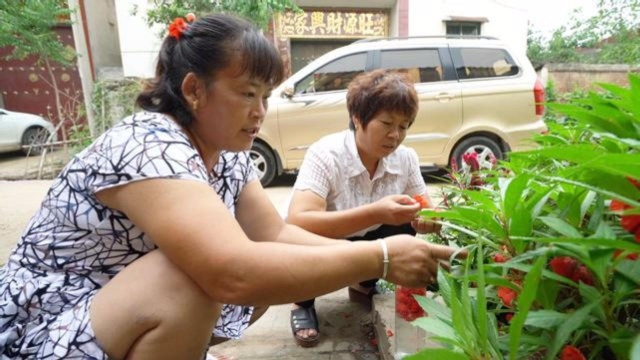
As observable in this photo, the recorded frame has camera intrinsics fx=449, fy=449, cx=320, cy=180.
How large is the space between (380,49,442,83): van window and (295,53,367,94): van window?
1.21ft

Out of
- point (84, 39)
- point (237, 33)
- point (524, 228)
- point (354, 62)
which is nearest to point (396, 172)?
point (237, 33)

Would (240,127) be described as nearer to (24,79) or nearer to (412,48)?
(412,48)

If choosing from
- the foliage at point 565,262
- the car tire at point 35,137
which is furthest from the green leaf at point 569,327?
the car tire at point 35,137

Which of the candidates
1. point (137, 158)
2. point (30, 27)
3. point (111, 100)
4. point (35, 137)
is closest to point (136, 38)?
point (111, 100)

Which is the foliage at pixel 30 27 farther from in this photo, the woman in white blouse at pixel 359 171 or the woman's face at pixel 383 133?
the woman's face at pixel 383 133

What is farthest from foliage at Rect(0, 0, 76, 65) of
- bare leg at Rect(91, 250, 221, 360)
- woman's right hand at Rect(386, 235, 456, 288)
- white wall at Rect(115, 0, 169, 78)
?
woman's right hand at Rect(386, 235, 456, 288)

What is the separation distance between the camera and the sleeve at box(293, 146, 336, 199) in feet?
6.44

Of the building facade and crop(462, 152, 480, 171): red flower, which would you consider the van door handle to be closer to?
the building facade

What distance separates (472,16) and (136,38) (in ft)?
20.0

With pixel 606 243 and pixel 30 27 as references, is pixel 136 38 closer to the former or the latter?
pixel 30 27

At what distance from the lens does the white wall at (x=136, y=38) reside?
7.71 m

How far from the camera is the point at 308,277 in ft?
3.38

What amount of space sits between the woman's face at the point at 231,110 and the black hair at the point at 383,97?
29.7 inches

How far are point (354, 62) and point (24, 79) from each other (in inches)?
309
